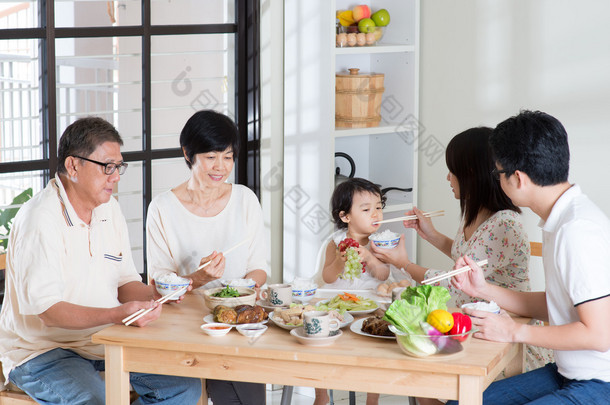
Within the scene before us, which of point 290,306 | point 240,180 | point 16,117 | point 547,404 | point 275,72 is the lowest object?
point 547,404

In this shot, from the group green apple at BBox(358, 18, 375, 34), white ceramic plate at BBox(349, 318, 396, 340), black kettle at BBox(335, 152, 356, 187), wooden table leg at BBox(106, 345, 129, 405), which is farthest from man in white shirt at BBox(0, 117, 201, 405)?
green apple at BBox(358, 18, 375, 34)

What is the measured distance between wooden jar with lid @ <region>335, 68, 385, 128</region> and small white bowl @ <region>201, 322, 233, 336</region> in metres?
1.72

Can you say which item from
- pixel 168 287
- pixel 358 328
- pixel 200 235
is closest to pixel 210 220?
pixel 200 235

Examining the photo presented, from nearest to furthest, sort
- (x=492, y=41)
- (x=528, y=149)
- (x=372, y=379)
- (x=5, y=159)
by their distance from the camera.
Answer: (x=372, y=379) < (x=528, y=149) < (x=5, y=159) < (x=492, y=41)

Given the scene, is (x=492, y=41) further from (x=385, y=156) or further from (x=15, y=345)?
(x=15, y=345)

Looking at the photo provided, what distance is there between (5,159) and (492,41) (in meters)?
2.14

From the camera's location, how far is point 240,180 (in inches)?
144

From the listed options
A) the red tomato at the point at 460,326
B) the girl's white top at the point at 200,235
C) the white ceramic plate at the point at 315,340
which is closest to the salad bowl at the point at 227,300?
the white ceramic plate at the point at 315,340

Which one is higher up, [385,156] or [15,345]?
[385,156]

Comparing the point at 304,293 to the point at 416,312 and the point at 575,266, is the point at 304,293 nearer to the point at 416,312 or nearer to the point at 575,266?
the point at 416,312

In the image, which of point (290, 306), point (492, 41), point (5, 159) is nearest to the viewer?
point (290, 306)

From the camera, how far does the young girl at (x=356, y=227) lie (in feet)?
9.43

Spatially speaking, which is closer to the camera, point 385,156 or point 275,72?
point 275,72

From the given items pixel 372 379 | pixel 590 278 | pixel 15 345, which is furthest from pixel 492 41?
pixel 15 345
